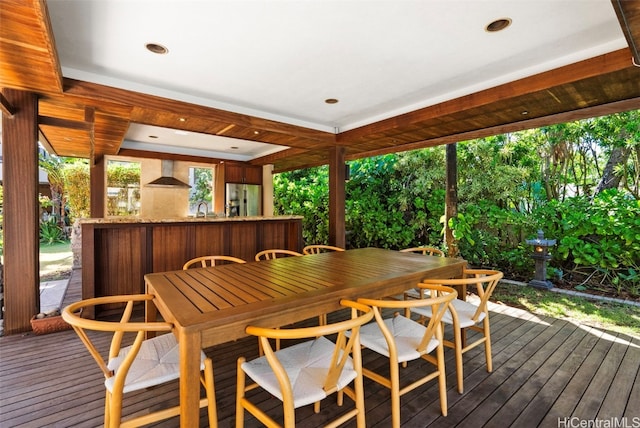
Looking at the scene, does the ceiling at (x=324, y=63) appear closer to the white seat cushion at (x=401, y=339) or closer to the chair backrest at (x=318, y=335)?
the chair backrest at (x=318, y=335)

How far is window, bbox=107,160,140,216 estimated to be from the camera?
24.4ft

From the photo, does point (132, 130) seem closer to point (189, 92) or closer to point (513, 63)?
point (189, 92)

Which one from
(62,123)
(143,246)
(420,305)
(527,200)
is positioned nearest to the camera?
(420,305)

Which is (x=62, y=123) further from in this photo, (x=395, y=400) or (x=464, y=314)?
(x=464, y=314)

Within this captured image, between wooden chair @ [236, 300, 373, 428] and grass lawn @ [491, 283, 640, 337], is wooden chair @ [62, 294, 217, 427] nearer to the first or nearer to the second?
wooden chair @ [236, 300, 373, 428]

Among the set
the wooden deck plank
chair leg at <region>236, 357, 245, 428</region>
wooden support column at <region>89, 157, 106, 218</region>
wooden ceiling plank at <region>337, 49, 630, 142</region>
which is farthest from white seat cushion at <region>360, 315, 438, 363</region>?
wooden support column at <region>89, 157, 106, 218</region>

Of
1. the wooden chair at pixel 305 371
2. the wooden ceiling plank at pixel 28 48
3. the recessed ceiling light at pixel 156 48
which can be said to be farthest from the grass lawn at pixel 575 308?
the wooden ceiling plank at pixel 28 48

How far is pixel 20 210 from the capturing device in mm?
2957

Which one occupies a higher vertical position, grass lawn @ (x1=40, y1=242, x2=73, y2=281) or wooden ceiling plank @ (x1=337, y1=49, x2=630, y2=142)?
wooden ceiling plank @ (x1=337, y1=49, x2=630, y2=142)

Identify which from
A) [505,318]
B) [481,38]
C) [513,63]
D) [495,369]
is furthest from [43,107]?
[505,318]

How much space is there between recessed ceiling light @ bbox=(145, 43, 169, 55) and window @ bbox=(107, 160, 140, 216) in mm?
5838

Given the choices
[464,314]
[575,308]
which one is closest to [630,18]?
[464,314]

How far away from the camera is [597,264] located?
4.98 metres

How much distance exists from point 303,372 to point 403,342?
0.72 m
